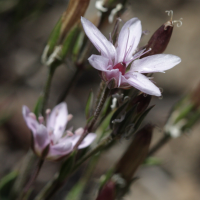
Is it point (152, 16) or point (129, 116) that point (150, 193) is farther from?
point (152, 16)

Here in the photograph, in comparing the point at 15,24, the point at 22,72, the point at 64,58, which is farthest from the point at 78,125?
the point at 64,58

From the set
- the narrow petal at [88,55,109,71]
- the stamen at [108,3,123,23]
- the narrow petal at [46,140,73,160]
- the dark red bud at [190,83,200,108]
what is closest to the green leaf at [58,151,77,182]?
the narrow petal at [46,140,73,160]

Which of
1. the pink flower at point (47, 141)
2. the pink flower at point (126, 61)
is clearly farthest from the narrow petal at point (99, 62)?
the pink flower at point (47, 141)

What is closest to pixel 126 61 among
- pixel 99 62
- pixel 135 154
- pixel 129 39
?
pixel 129 39

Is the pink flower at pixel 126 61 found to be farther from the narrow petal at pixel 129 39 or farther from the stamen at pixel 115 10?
the stamen at pixel 115 10

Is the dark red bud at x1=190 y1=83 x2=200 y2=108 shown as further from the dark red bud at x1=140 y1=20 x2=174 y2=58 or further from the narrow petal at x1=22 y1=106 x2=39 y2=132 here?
the narrow petal at x1=22 y1=106 x2=39 y2=132

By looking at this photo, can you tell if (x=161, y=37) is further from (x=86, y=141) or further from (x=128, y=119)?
(x=86, y=141)
